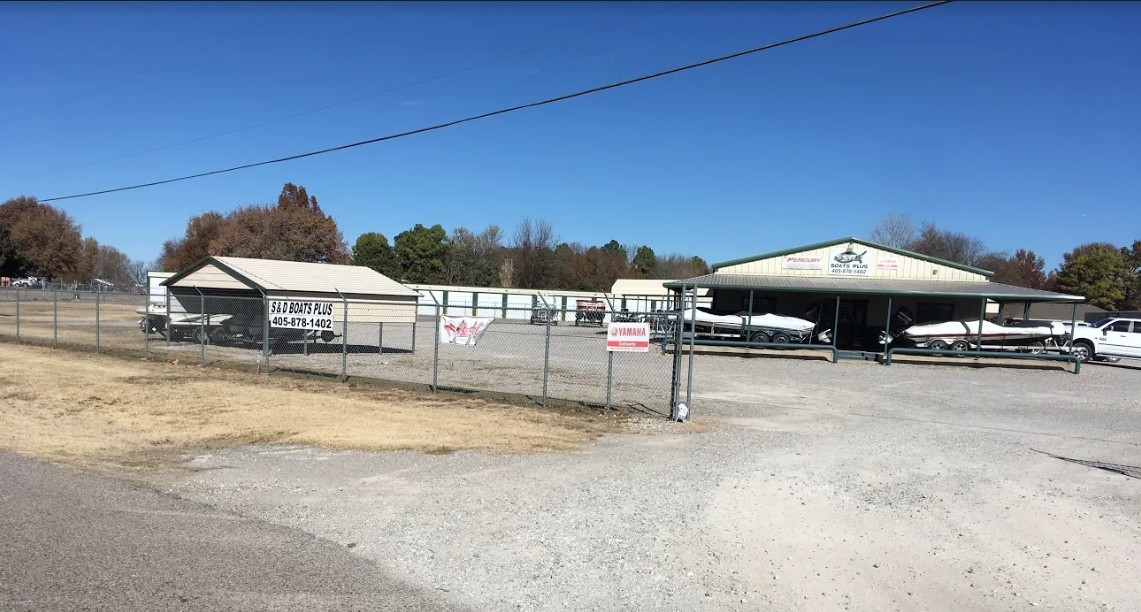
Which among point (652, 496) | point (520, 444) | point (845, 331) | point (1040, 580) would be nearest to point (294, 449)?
point (520, 444)

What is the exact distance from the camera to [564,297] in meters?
53.9

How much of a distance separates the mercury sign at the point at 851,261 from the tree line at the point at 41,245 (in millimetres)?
71516

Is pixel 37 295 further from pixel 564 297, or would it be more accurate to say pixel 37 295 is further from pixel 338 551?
pixel 338 551

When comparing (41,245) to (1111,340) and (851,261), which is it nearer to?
(851,261)

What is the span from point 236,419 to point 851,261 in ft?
96.6

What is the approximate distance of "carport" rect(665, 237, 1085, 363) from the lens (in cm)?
3011

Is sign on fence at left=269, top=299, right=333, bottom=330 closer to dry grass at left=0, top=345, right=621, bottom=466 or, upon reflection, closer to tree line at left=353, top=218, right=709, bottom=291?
dry grass at left=0, top=345, right=621, bottom=466

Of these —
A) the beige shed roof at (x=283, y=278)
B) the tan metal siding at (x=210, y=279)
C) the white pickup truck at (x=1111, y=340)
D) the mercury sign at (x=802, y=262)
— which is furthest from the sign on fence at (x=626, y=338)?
the mercury sign at (x=802, y=262)

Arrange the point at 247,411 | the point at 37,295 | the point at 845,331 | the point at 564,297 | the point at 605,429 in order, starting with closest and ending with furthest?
the point at 605,429
the point at 247,411
the point at 845,331
the point at 564,297
the point at 37,295

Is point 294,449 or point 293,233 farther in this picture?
point 293,233

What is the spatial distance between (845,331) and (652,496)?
27857mm

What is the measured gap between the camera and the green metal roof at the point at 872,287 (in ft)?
87.9

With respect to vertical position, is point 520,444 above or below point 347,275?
below

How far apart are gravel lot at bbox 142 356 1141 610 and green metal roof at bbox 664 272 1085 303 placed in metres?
16.3
